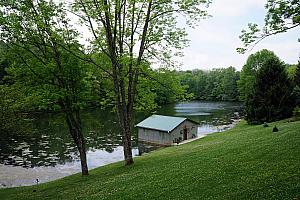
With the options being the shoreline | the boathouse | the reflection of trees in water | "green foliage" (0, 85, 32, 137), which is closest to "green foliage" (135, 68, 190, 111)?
"green foliage" (0, 85, 32, 137)

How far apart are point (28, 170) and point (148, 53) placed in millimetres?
21350

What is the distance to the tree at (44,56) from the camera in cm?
1961

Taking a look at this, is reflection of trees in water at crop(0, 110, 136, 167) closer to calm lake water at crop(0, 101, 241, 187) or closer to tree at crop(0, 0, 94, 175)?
calm lake water at crop(0, 101, 241, 187)

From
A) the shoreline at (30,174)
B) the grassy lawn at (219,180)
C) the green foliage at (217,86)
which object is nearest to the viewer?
the grassy lawn at (219,180)

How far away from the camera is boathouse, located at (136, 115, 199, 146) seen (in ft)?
165

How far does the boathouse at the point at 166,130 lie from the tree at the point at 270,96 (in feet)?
33.8

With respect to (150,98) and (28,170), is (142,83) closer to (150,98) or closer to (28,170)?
(150,98)

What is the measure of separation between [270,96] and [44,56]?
111 feet

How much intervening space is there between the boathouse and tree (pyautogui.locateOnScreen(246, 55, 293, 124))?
10.3m

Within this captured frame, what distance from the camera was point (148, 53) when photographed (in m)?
23.0

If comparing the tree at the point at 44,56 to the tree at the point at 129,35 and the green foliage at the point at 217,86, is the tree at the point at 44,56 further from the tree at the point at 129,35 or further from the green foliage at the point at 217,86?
the green foliage at the point at 217,86

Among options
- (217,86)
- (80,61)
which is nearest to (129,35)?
(80,61)

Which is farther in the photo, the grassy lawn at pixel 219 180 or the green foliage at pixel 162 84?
the green foliage at pixel 162 84

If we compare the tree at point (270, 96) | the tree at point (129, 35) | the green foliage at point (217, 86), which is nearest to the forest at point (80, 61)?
the tree at point (129, 35)
